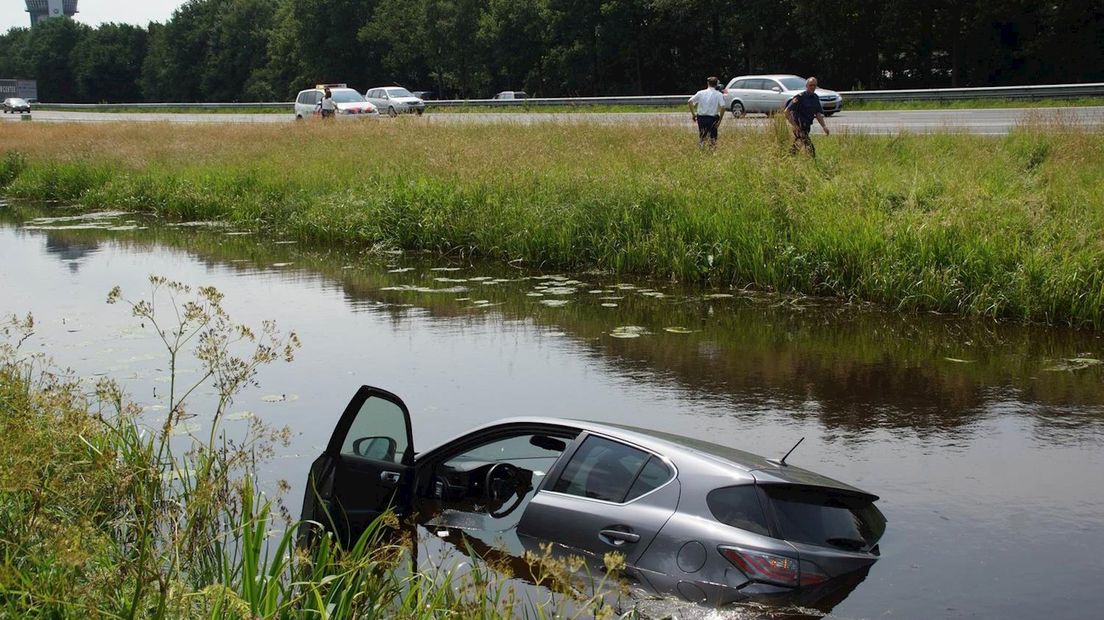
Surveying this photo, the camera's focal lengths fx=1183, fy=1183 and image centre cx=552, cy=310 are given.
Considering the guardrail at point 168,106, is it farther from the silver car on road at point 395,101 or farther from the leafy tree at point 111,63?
the leafy tree at point 111,63

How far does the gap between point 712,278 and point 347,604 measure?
528 inches

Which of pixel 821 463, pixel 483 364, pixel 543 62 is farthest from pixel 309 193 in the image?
pixel 543 62

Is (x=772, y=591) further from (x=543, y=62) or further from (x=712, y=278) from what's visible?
(x=543, y=62)

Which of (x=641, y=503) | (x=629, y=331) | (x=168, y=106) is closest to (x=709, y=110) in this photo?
(x=629, y=331)

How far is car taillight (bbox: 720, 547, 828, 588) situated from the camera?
19.7 ft

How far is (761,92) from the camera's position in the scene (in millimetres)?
41094

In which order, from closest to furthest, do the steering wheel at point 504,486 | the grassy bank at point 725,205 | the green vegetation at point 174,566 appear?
1. the green vegetation at point 174,566
2. the steering wheel at point 504,486
3. the grassy bank at point 725,205

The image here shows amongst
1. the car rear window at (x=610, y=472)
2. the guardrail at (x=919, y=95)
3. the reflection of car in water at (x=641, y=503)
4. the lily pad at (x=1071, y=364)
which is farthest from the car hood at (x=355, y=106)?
the car rear window at (x=610, y=472)

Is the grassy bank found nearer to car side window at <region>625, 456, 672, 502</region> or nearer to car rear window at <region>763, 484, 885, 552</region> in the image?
car rear window at <region>763, 484, 885, 552</region>

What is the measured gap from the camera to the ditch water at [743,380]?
26.0 feet

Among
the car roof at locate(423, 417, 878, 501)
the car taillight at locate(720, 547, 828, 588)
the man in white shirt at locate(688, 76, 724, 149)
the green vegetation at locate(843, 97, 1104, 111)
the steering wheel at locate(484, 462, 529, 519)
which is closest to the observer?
the car taillight at locate(720, 547, 828, 588)

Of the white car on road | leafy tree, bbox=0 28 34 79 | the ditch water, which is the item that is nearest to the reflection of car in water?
the ditch water

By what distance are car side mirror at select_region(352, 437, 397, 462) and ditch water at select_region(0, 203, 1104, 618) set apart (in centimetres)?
224

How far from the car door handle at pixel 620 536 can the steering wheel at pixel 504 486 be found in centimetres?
101
